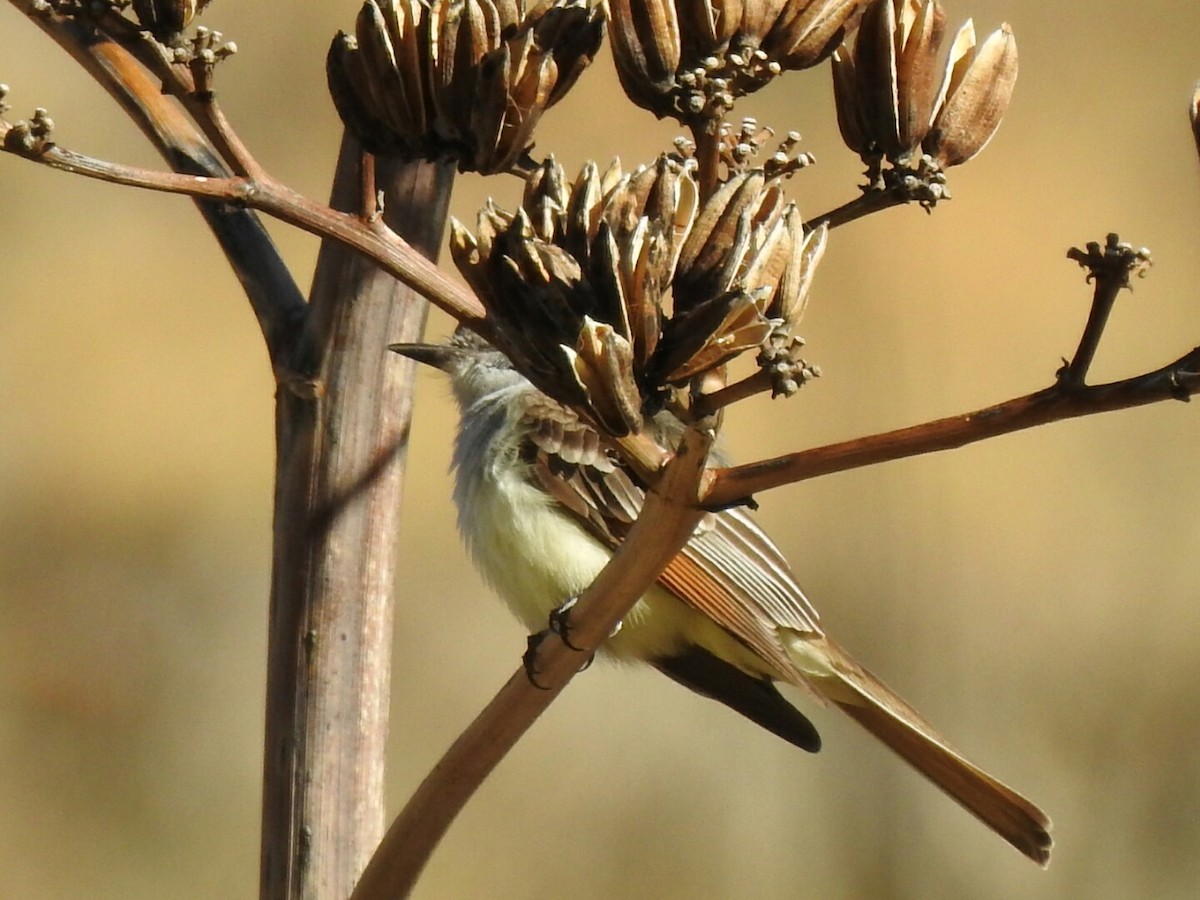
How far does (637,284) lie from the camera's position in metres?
0.47

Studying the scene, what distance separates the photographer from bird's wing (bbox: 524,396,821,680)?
1375mm

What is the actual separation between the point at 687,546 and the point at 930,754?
12.3 inches

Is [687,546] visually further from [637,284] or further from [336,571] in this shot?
[637,284]

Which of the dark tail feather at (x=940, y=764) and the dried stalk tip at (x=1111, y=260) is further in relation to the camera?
the dark tail feather at (x=940, y=764)

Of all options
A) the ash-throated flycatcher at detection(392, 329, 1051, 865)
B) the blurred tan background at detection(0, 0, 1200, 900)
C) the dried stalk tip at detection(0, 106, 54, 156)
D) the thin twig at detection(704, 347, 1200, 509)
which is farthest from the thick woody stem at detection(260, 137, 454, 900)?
the blurred tan background at detection(0, 0, 1200, 900)

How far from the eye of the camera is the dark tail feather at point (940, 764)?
122cm

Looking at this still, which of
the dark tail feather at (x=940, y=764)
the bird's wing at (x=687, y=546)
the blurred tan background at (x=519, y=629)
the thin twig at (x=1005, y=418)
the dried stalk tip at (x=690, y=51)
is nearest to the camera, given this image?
the thin twig at (x=1005, y=418)

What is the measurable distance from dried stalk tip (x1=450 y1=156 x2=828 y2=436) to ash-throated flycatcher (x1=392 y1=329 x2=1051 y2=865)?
84 cm

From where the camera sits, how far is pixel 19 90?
2086 millimetres

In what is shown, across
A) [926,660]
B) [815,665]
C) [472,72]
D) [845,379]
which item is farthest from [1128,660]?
[472,72]

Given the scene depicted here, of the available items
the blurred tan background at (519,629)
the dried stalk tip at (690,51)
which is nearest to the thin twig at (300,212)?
the dried stalk tip at (690,51)

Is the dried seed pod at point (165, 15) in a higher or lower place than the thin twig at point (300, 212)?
higher

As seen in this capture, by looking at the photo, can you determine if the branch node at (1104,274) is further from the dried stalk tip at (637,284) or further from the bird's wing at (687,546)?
the bird's wing at (687,546)

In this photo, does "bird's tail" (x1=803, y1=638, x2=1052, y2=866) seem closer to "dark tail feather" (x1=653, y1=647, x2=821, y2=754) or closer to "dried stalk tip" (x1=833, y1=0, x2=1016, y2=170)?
"dark tail feather" (x1=653, y1=647, x2=821, y2=754)
